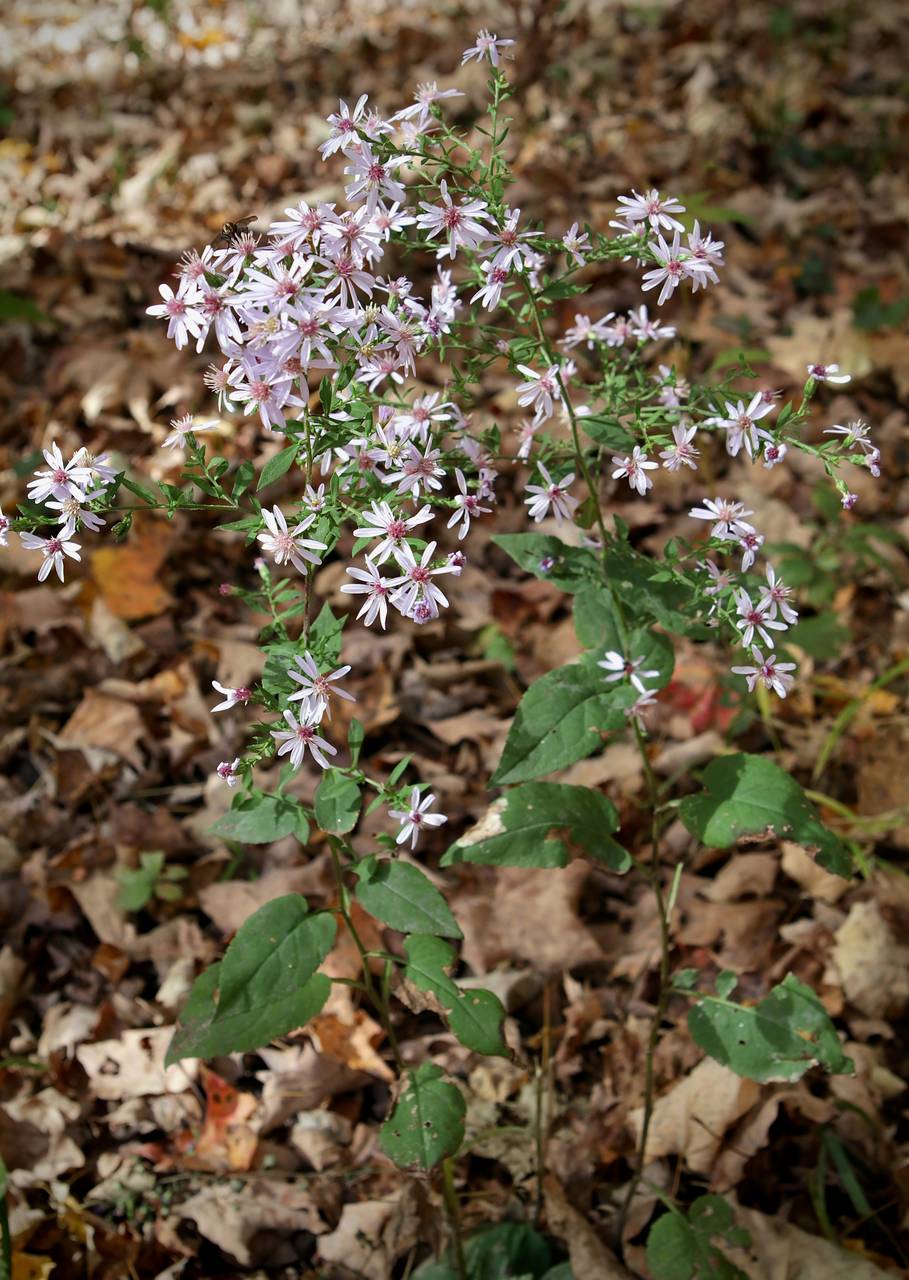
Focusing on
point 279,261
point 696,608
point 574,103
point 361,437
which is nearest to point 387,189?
point 279,261

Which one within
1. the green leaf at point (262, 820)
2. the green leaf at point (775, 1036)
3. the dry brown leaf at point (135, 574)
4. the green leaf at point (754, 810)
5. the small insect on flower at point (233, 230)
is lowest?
the dry brown leaf at point (135, 574)

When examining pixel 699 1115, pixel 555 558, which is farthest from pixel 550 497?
pixel 699 1115

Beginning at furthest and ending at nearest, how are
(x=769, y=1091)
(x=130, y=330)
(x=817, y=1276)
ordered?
(x=130, y=330)
(x=769, y=1091)
(x=817, y=1276)

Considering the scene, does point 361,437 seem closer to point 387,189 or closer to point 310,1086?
point 387,189

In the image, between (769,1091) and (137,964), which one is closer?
(769,1091)

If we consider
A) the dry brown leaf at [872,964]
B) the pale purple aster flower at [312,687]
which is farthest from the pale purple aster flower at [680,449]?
the dry brown leaf at [872,964]

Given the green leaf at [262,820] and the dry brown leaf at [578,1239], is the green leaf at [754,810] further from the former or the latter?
the dry brown leaf at [578,1239]
